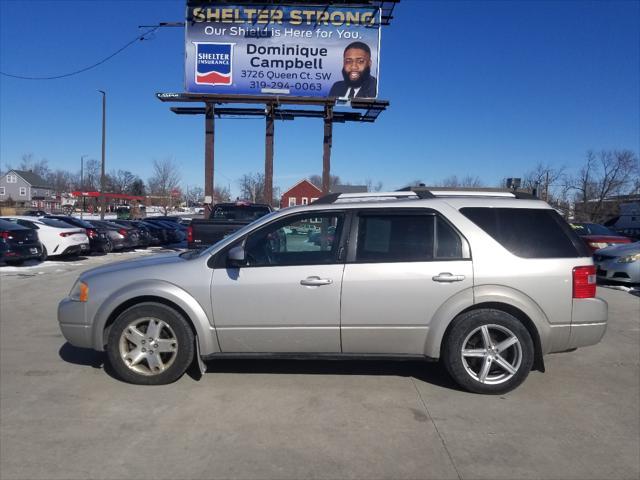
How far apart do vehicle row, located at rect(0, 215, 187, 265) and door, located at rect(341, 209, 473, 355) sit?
12.3 metres

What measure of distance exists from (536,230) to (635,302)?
6580mm

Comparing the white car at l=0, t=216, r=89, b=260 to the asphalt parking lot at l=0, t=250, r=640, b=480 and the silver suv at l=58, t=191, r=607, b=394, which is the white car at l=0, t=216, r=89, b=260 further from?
the silver suv at l=58, t=191, r=607, b=394

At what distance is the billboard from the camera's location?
66.6 ft

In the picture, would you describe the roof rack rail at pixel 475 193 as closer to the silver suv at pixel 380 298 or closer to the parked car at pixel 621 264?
the silver suv at pixel 380 298

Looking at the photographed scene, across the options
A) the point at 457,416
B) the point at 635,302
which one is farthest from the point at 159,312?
the point at 635,302

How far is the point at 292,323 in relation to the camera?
446 cm

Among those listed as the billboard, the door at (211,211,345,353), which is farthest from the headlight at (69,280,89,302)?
the billboard

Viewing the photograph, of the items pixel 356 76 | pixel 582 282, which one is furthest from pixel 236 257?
pixel 356 76

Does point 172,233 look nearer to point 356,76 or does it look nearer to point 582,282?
point 356,76

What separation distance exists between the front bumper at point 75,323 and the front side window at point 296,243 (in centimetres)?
169

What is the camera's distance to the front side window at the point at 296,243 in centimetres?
458

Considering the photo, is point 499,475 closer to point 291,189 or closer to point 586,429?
point 586,429

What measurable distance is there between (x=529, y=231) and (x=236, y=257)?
8.92 feet

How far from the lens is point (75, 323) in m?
4.71
